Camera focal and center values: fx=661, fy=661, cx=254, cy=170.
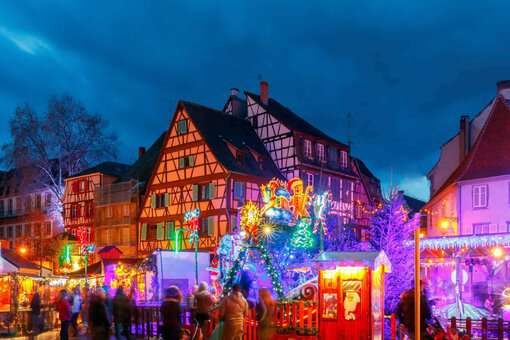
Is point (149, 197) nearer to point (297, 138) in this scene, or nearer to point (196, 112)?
point (196, 112)

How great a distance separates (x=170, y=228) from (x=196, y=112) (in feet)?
25.1

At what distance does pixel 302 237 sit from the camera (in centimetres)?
1900

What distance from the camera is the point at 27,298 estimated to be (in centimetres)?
2900

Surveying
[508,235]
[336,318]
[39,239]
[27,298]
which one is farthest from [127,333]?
[39,239]

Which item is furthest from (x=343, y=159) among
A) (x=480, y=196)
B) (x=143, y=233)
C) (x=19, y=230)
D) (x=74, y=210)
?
(x=19, y=230)

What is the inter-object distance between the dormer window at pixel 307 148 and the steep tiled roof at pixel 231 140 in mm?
2400

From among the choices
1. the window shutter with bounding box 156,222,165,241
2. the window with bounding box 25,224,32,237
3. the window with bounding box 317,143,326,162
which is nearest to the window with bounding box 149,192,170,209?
the window shutter with bounding box 156,222,165,241

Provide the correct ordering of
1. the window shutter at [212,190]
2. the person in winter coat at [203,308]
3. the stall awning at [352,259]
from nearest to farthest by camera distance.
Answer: the stall awning at [352,259]
the person in winter coat at [203,308]
the window shutter at [212,190]


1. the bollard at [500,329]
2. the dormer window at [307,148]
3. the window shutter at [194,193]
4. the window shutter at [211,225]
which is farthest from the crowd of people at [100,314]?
the dormer window at [307,148]

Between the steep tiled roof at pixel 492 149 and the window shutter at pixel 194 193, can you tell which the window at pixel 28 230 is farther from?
the steep tiled roof at pixel 492 149

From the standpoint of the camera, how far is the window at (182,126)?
138 feet

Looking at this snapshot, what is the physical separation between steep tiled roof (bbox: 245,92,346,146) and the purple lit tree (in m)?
13.7

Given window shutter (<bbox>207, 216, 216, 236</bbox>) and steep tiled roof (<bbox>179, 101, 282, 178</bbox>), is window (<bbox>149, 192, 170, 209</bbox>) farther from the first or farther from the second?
steep tiled roof (<bbox>179, 101, 282, 178</bbox>)


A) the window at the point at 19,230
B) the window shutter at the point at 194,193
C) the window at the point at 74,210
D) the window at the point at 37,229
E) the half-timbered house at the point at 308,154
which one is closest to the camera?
the window shutter at the point at 194,193
